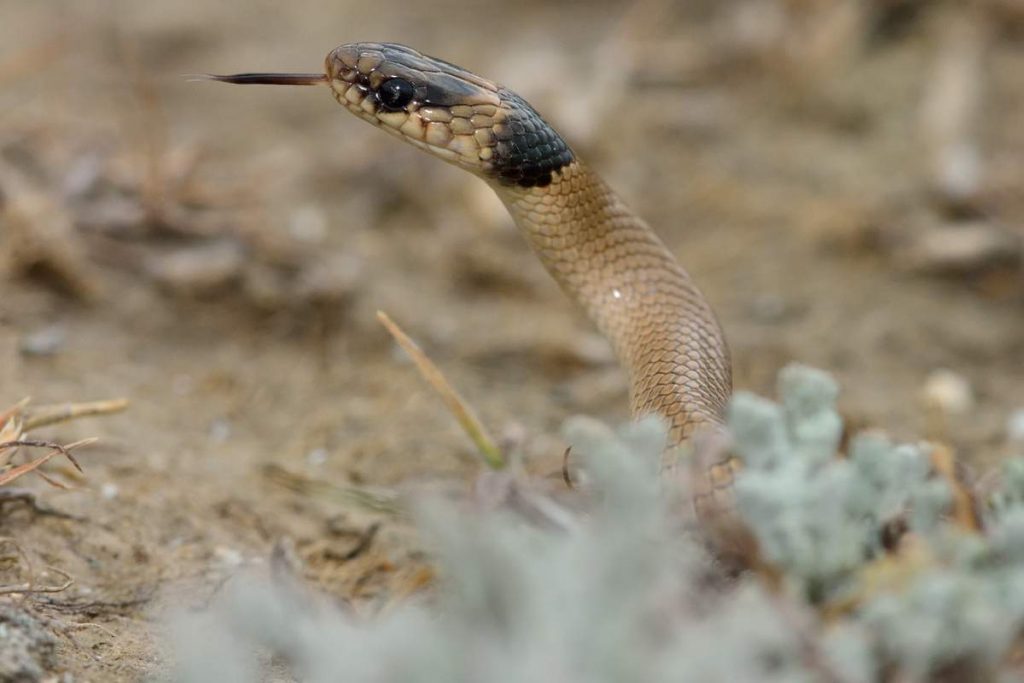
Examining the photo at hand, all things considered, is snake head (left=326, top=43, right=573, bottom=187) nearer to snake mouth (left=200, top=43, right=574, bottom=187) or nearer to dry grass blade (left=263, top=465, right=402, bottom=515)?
snake mouth (left=200, top=43, right=574, bottom=187)

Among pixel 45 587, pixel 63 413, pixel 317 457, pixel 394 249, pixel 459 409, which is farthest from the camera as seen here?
pixel 394 249

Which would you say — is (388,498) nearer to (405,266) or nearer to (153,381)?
(153,381)

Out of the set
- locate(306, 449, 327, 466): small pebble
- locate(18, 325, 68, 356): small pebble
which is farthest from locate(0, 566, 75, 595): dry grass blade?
locate(18, 325, 68, 356): small pebble

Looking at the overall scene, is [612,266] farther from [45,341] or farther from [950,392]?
[45,341]

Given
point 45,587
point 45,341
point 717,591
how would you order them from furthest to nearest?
point 45,341 < point 45,587 < point 717,591

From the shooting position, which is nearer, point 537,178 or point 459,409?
point 459,409

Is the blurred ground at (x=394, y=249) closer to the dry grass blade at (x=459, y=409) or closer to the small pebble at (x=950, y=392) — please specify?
the small pebble at (x=950, y=392)

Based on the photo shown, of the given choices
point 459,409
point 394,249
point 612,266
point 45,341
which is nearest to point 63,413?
point 459,409

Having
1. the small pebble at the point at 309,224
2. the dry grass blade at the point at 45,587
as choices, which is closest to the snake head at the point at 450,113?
the dry grass blade at the point at 45,587
